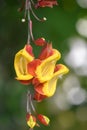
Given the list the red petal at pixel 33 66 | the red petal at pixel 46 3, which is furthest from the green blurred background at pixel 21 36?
the red petal at pixel 33 66

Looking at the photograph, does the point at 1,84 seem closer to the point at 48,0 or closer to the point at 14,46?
the point at 14,46

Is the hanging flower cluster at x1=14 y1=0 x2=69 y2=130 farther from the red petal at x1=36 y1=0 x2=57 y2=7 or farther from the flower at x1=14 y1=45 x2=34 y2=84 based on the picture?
the red petal at x1=36 y1=0 x2=57 y2=7

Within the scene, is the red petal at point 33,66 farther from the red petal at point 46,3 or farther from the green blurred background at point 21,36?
the green blurred background at point 21,36

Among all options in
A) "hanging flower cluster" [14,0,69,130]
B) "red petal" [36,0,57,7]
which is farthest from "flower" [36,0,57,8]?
"hanging flower cluster" [14,0,69,130]

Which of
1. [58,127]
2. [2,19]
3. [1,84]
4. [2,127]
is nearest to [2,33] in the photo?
[2,19]

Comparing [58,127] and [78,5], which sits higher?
[78,5]

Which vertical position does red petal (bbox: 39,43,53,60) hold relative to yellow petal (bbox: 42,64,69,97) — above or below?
above
